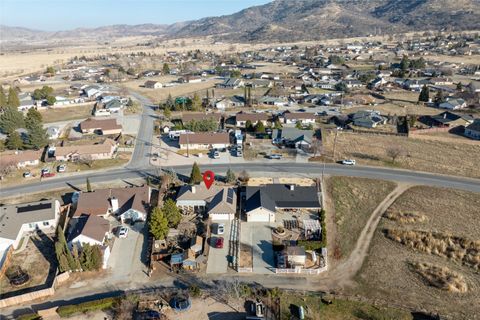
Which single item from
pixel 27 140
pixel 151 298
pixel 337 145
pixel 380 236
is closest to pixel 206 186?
pixel 151 298

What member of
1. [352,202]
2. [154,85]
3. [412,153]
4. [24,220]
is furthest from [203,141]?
[154,85]

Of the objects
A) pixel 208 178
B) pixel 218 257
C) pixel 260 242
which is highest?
pixel 208 178

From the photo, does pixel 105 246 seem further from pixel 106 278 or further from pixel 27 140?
pixel 27 140

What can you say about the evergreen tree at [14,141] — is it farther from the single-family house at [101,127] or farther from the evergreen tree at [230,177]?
the evergreen tree at [230,177]

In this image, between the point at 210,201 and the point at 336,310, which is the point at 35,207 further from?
the point at 336,310

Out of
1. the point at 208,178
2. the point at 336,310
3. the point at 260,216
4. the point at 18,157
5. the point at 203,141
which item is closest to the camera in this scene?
the point at 336,310

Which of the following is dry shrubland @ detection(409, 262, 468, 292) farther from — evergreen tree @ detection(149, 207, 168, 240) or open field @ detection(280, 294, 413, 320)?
evergreen tree @ detection(149, 207, 168, 240)

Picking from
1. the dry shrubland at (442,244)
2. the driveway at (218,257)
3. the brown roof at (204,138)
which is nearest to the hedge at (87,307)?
the driveway at (218,257)
